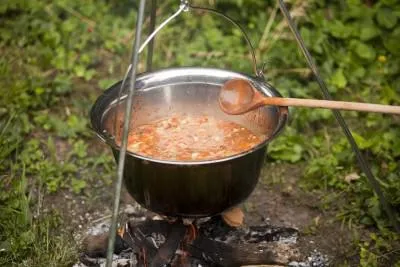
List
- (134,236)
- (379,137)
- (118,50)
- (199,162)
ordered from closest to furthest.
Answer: (199,162) → (134,236) → (379,137) → (118,50)

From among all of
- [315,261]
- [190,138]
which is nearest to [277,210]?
[315,261]

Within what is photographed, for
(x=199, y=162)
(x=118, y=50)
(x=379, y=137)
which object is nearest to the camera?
(x=199, y=162)

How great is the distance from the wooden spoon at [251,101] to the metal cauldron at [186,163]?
4.9 inches

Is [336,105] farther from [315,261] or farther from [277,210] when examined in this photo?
[277,210]

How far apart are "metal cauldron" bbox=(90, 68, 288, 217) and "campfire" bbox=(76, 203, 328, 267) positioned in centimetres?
42

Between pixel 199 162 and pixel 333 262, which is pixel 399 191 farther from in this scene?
pixel 199 162

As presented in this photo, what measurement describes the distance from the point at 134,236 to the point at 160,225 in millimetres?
164

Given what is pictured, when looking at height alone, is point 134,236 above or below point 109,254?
below

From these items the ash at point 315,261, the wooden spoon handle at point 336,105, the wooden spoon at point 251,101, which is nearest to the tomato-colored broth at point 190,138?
the wooden spoon at point 251,101

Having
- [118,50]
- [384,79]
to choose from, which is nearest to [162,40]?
[118,50]

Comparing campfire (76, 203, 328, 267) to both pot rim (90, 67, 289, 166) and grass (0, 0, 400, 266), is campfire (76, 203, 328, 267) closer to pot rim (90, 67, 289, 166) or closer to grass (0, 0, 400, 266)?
grass (0, 0, 400, 266)

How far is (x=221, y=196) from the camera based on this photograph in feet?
8.37

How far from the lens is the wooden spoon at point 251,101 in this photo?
2432 mm

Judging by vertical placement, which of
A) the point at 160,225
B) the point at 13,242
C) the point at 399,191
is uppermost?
the point at 399,191
